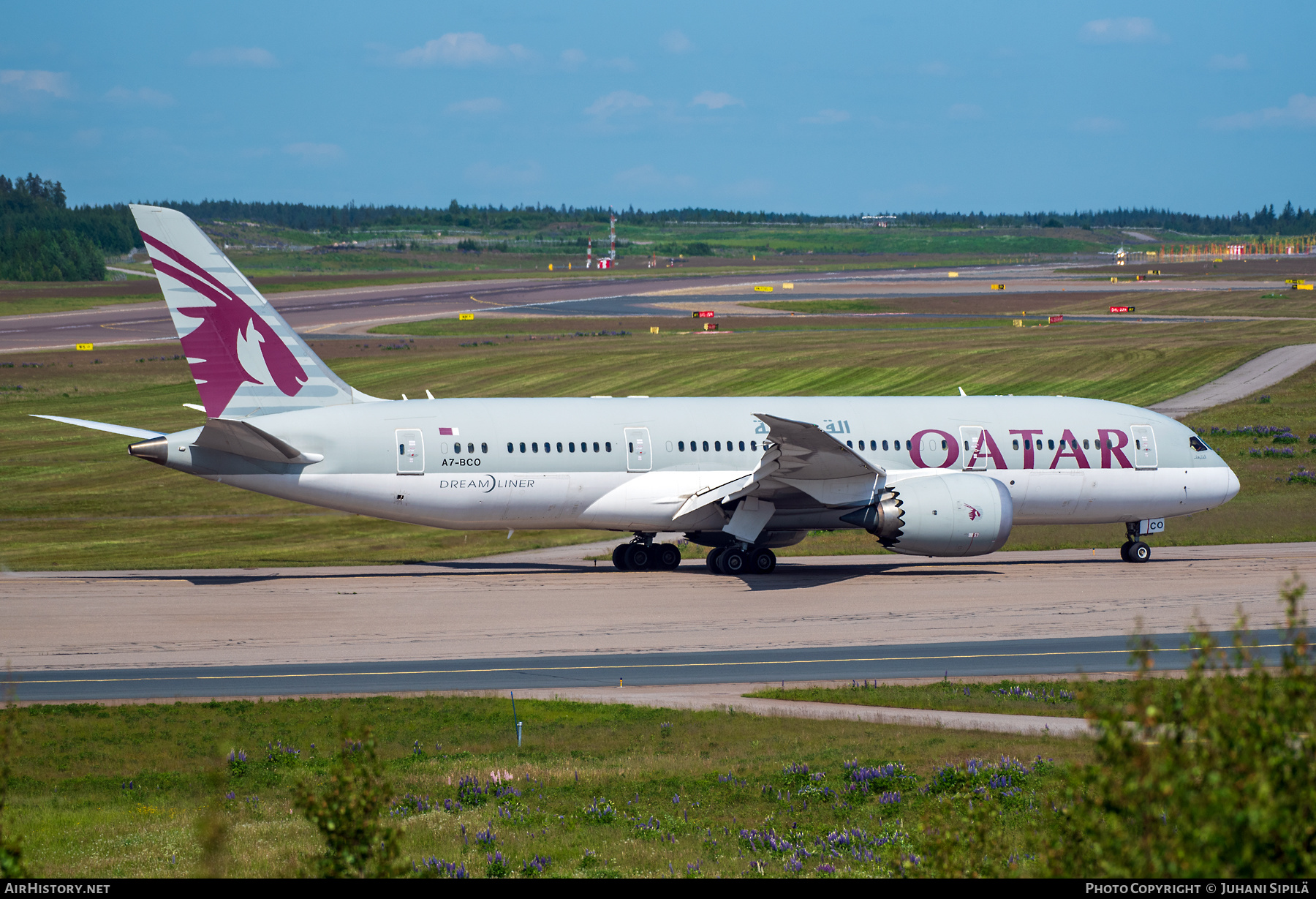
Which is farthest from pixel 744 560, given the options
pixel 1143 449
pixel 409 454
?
pixel 1143 449

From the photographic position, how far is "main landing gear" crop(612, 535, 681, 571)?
37.8 meters

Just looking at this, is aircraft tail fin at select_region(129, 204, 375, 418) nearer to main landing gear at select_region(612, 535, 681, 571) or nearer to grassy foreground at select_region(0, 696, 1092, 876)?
main landing gear at select_region(612, 535, 681, 571)

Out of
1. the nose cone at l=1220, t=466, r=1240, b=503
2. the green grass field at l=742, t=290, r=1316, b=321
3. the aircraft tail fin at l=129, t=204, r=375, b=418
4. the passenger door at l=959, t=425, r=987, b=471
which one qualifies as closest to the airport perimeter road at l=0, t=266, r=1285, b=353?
the green grass field at l=742, t=290, r=1316, b=321

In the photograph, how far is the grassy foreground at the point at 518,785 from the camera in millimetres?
14555

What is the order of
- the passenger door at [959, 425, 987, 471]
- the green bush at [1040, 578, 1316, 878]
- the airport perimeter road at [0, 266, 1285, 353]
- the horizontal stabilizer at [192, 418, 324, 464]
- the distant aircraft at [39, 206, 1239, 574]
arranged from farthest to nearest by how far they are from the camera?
the airport perimeter road at [0, 266, 1285, 353]
the passenger door at [959, 425, 987, 471]
the distant aircraft at [39, 206, 1239, 574]
the horizontal stabilizer at [192, 418, 324, 464]
the green bush at [1040, 578, 1316, 878]

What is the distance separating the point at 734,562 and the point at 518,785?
19.2 metres

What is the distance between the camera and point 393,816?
1630 cm

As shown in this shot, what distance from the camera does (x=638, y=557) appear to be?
1489 inches

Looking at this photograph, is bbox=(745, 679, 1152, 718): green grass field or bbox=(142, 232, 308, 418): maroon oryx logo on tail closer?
bbox=(745, 679, 1152, 718): green grass field

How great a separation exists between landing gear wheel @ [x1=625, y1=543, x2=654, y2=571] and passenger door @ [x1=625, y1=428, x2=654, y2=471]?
2.80 meters

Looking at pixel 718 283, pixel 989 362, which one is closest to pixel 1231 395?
pixel 989 362

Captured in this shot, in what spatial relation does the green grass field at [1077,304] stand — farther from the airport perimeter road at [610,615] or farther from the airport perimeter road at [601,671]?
the airport perimeter road at [601,671]

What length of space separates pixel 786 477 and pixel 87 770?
2041 cm

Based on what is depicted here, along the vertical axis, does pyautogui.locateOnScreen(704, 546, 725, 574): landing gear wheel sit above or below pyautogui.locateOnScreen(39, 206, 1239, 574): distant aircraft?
below
